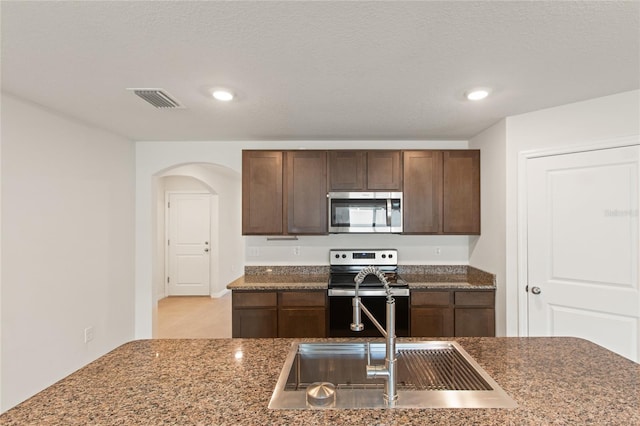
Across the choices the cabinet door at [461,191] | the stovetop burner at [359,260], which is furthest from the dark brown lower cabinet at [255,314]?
the cabinet door at [461,191]

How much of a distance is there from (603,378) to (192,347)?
1649 mm

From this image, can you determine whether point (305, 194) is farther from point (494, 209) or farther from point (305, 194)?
point (494, 209)

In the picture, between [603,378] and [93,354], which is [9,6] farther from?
[93,354]

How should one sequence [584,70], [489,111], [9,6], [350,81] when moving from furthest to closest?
[489,111] < [350,81] < [584,70] < [9,6]

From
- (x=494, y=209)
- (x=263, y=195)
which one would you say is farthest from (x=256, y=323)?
(x=494, y=209)

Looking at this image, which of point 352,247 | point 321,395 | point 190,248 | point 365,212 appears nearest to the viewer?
point 321,395

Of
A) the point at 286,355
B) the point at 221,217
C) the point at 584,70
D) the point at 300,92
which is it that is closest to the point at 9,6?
the point at 300,92

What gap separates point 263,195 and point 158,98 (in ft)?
4.45

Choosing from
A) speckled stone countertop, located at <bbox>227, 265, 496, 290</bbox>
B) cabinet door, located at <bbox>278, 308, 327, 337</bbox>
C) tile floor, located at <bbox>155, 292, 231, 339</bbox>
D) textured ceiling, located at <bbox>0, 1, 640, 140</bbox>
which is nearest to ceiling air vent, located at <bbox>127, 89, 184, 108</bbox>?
textured ceiling, located at <bbox>0, 1, 640, 140</bbox>

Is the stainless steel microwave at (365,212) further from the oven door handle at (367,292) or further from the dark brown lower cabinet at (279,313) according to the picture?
the dark brown lower cabinet at (279,313)

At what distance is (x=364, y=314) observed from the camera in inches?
120

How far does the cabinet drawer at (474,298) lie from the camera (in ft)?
9.97

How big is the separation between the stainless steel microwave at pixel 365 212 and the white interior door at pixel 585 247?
46.0 inches

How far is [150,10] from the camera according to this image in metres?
1.37
